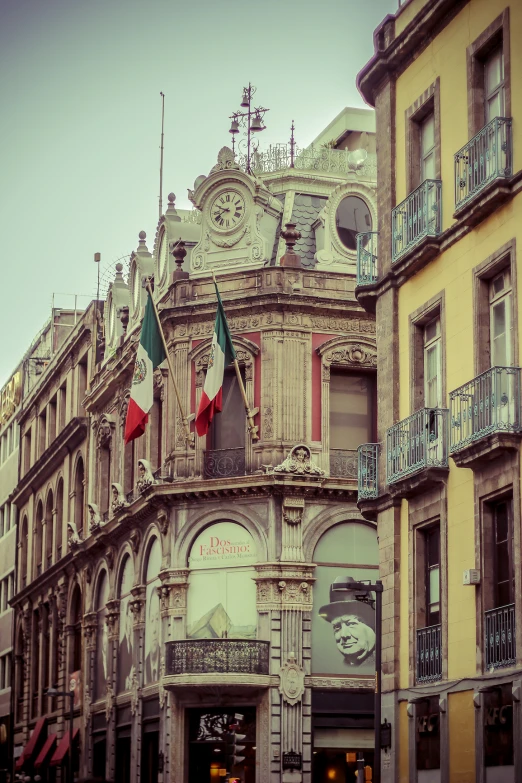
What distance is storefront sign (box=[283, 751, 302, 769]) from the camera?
42.8 meters

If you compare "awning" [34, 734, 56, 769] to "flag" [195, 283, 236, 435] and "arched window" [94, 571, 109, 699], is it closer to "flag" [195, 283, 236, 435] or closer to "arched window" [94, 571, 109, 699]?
"arched window" [94, 571, 109, 699]

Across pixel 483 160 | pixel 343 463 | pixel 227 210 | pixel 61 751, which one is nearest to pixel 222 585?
pixel 343 463

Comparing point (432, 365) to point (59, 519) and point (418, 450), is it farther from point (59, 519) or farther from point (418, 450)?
point (59, 519)

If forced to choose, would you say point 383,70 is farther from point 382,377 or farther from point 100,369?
point 100,369

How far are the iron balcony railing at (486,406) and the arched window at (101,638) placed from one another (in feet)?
100

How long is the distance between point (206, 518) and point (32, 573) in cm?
2825

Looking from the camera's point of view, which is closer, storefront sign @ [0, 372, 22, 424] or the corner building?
the corner building

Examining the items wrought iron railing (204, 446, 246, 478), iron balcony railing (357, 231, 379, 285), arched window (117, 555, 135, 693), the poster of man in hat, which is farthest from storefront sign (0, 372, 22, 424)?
iron balcony railing (357, 231, 379, 285)

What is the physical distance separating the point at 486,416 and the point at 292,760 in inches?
833

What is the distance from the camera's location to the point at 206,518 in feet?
150

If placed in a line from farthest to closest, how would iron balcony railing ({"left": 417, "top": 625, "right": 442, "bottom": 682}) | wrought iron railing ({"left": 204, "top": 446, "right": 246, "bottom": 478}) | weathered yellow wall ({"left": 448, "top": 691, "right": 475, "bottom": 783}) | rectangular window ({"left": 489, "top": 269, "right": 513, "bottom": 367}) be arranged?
wrought iron railing ({"left": 204, "top": 446, "right": 246, "bottom": 478}) → iron balcony railing ({"left": 417, "top": 625, "right": 442, "bottom": 682}) → rectangular window ({"left": 489, "top": 269, "right": 513, "bottom": 367}) → weathered yellow wall ({"left": 448, "top": 691, "right": 475, "bottom": 783})

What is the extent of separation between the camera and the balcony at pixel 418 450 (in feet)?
85.5

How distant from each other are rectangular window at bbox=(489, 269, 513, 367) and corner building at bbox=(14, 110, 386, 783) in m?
19.0

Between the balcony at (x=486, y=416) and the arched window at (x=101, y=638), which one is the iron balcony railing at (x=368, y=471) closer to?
the balcony at (x=486, y=416)
